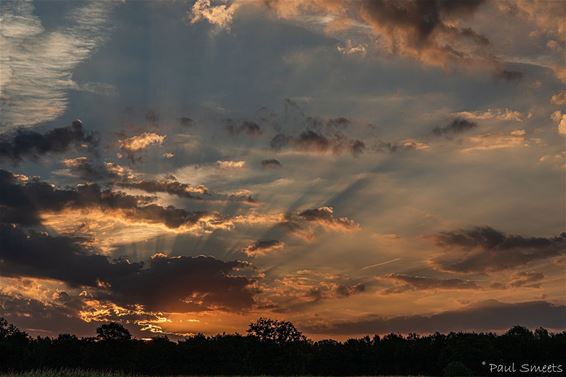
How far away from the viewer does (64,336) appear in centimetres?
19000

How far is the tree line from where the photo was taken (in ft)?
516

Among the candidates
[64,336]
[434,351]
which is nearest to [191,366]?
[64,336]

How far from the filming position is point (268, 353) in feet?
572

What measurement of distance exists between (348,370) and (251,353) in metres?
31.3

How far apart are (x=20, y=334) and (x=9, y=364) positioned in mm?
30601

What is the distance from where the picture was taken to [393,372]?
18100cm

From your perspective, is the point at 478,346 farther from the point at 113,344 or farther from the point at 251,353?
the point at 113,344

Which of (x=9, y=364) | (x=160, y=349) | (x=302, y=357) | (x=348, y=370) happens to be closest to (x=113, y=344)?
(x=160, y=349)

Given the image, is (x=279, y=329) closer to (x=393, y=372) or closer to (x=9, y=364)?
(x=393, y=372)

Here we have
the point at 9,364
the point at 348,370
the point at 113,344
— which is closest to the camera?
the point at 9,364

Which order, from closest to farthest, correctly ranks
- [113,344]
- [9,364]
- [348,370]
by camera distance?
[9,364]
[113,344]
[348,370]

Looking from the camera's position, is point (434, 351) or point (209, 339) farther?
point (209, 339)

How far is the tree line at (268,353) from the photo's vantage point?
15712cm

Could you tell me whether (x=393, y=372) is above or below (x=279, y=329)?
below
